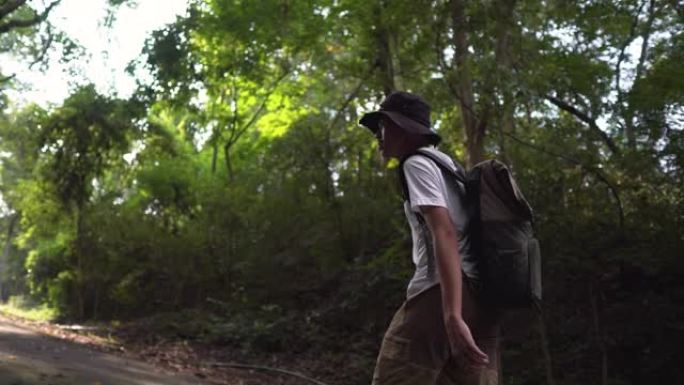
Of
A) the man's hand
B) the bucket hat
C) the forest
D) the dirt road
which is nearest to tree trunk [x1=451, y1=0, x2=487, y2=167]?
the forest

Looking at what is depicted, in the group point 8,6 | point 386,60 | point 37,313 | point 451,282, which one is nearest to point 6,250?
point 37,313

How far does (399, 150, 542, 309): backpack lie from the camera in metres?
2.74

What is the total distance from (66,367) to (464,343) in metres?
6.99

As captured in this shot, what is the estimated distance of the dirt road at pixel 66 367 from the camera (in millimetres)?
7250

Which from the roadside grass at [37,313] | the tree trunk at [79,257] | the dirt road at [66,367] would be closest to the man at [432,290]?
the dirt road at [66,367]

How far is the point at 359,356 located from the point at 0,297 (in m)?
44.4

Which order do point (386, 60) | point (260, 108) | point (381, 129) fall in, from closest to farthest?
point (381, 129)
point (386, 60)
point (260, 108)

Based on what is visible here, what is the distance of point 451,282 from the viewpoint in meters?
2.59

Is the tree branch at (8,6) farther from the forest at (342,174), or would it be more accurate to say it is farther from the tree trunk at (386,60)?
the tree trunk at (386,60)

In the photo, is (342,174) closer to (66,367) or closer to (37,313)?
(66,367)

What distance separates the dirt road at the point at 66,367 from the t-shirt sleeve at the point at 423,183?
5497 mm

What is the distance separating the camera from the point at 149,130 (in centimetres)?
2109

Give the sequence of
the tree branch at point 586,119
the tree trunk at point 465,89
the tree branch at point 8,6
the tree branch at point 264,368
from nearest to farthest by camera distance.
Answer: the tree trunk at point 465,89 < the tree branch at point 586,119 < the tree branch at point 264,368 < the tree branch at point 8,6

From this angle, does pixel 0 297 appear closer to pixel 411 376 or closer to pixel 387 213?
pixel 387 213
